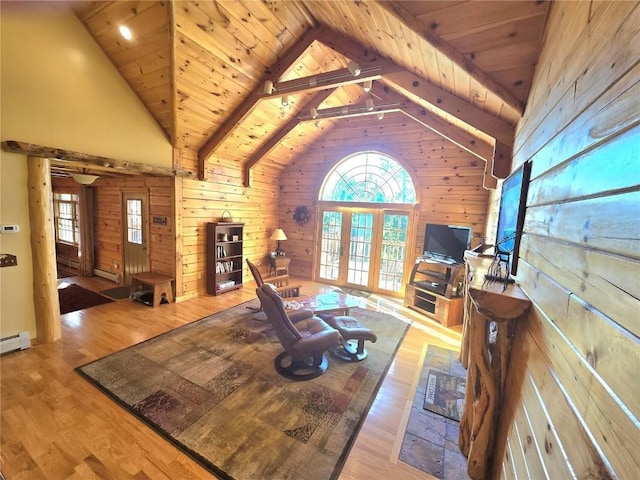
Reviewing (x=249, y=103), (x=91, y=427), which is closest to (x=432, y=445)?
(x=91, y=427)

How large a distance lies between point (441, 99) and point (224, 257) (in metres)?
4.56

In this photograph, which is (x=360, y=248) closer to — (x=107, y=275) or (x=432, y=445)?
(x=432, y=445)

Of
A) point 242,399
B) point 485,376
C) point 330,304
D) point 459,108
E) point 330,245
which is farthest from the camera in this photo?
point 330,245

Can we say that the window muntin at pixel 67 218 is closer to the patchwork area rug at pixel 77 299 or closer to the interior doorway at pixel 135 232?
the patchwork area rug at pixel 77 299

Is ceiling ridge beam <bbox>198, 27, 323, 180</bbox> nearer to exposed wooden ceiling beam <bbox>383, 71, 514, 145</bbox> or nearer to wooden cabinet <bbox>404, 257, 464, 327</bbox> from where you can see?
exposed wooden ceiling beam <bbox>383, 71, 514, 145</bbox>

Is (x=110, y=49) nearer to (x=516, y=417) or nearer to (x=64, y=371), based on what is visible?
(x=64, y=371)

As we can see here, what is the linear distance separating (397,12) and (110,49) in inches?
146

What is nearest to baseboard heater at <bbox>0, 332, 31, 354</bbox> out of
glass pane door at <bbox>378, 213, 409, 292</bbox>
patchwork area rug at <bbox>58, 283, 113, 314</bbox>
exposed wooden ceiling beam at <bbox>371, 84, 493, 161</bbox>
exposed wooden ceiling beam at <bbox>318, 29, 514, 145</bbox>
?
patchwork area rug at <bbox>58, 283, 113, 314</bbox>

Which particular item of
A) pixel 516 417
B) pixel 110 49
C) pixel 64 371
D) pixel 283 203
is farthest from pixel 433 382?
pixel 110 49

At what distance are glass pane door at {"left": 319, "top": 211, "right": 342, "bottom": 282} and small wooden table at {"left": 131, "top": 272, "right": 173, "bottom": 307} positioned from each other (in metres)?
3.33

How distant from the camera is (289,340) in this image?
8.30 feet

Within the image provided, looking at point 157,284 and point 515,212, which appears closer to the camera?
point 515,212

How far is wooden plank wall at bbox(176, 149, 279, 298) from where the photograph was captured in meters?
4.67

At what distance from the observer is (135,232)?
527cm
